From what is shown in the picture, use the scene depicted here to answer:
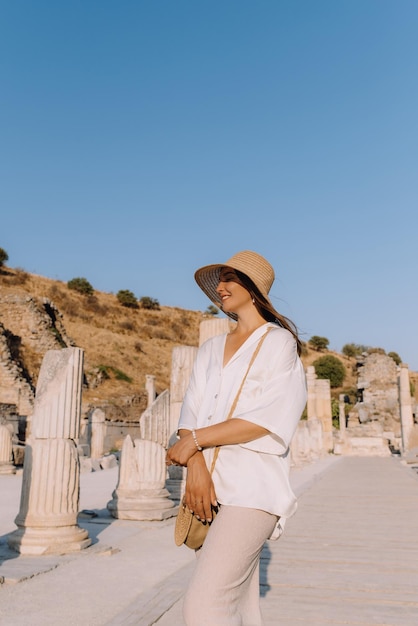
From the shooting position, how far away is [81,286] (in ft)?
202

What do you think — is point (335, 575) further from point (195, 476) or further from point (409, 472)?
point (409, 472)

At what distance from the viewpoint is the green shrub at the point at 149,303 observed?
219ft

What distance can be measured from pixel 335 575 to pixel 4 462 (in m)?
12.1

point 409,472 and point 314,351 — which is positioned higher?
point 314,351

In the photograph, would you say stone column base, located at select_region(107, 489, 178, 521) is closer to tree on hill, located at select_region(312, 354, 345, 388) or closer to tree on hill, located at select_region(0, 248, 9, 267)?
tree on hill, located at select_region(0, 248, 9, 267)

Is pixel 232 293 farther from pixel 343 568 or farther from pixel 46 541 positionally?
pixel 46 541

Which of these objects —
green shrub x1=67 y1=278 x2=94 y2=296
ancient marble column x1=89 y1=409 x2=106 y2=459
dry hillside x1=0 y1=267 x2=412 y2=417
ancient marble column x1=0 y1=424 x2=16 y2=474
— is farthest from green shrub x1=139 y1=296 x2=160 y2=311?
ancient marble column x1=0 y1=424 x2=16 y2=474

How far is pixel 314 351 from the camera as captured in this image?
7969cm

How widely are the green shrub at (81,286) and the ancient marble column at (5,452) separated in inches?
1864

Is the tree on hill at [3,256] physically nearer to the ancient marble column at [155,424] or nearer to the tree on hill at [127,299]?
the tree on hill at [127,299]

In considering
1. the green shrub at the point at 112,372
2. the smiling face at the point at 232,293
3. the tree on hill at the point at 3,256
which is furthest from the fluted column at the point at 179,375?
the tree on hill at the point at 3,256

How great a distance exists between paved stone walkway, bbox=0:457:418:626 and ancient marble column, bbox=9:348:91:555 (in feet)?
0.87

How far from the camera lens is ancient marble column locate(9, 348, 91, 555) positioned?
5840 millimetres

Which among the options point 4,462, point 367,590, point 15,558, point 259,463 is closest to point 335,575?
point 367,590
